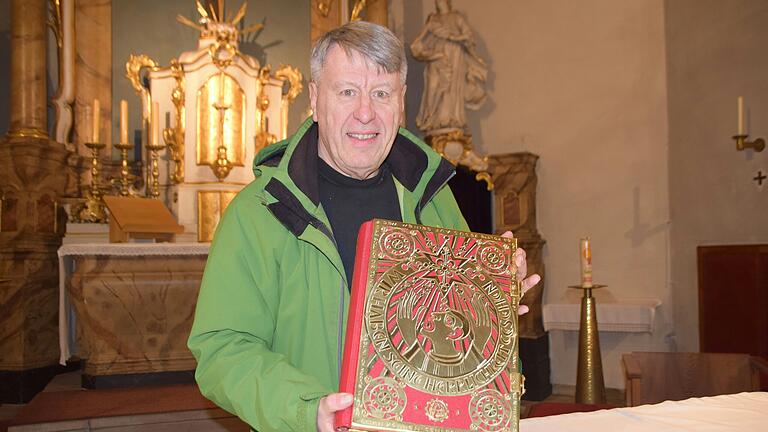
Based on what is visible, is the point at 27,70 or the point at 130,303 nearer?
the point at 130,303

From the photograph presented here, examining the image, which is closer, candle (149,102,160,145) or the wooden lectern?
the wooden lectern

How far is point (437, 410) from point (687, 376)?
2520 mm

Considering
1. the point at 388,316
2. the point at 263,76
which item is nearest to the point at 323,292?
the point at 388,316

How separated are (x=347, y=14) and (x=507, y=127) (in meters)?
2.34

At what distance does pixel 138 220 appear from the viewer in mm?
5543

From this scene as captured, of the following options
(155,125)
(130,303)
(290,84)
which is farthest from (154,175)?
(130,303)

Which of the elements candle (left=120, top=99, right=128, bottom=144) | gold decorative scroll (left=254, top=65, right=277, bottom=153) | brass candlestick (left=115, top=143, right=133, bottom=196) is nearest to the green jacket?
candle (left=120, top=99, right=128, bottom=144)

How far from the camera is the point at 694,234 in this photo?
6430mm

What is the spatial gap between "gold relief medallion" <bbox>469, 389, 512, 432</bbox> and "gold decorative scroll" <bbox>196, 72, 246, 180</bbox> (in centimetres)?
567

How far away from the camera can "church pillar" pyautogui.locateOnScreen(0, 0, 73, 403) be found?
5602mm

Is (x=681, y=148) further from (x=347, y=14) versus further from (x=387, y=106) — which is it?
(x=387, y=106)

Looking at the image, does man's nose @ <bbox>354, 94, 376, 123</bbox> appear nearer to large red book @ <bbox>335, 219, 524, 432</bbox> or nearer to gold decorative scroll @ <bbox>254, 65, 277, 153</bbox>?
large red book @ <bbox>335, 219, 524, 432</bbox>

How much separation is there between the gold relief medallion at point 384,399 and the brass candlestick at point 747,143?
5.07m

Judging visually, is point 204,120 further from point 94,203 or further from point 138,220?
point 138,220
